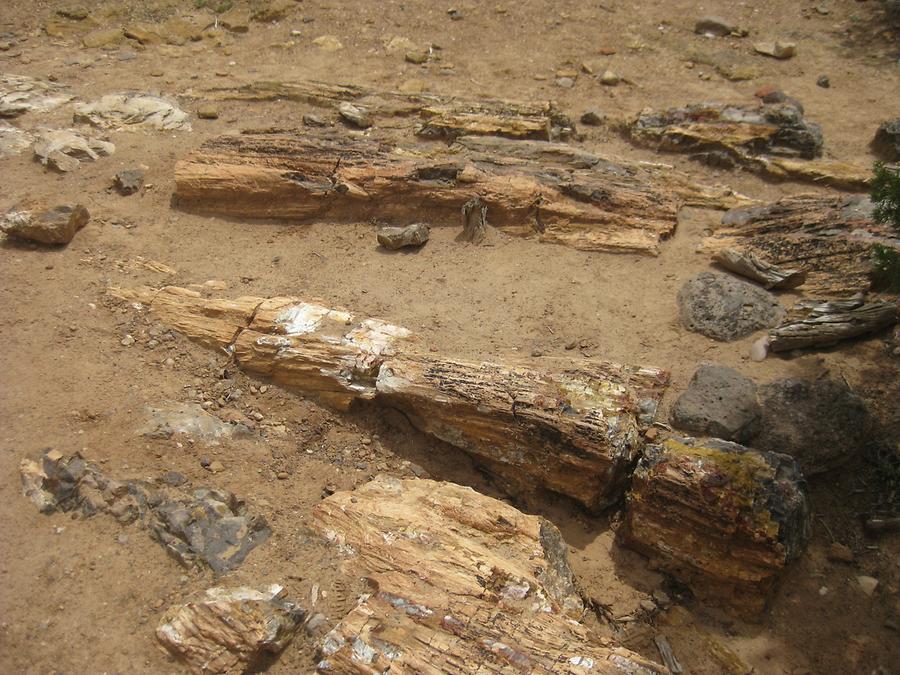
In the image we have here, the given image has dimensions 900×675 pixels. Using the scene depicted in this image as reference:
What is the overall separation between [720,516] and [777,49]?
30.9 ft

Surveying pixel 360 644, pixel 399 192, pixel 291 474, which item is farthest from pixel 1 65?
pixel 360 644

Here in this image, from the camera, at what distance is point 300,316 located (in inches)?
211

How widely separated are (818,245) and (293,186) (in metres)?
5.38

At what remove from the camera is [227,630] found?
11.2 ft

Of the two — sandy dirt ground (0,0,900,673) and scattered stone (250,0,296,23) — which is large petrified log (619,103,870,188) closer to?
sandy dirt ground (0,0,900,673)

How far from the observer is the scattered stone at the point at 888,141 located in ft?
26.6

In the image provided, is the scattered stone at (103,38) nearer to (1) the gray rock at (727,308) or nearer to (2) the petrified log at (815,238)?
(2) the petrified log at (815,238)

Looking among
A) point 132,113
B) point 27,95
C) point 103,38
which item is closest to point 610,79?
point 132,113

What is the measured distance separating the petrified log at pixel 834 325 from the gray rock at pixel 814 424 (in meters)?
0.49

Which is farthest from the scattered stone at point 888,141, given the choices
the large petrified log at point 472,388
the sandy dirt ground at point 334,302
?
the large petrified log at point 472,388

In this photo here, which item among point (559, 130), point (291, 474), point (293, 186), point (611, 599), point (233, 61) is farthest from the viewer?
point (233, 61)

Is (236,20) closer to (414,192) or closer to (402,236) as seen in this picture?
(414,192)

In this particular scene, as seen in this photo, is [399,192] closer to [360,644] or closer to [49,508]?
[49,508]

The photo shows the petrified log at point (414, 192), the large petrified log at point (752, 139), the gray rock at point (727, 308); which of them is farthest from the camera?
the large petrified log at point (752, 139)
